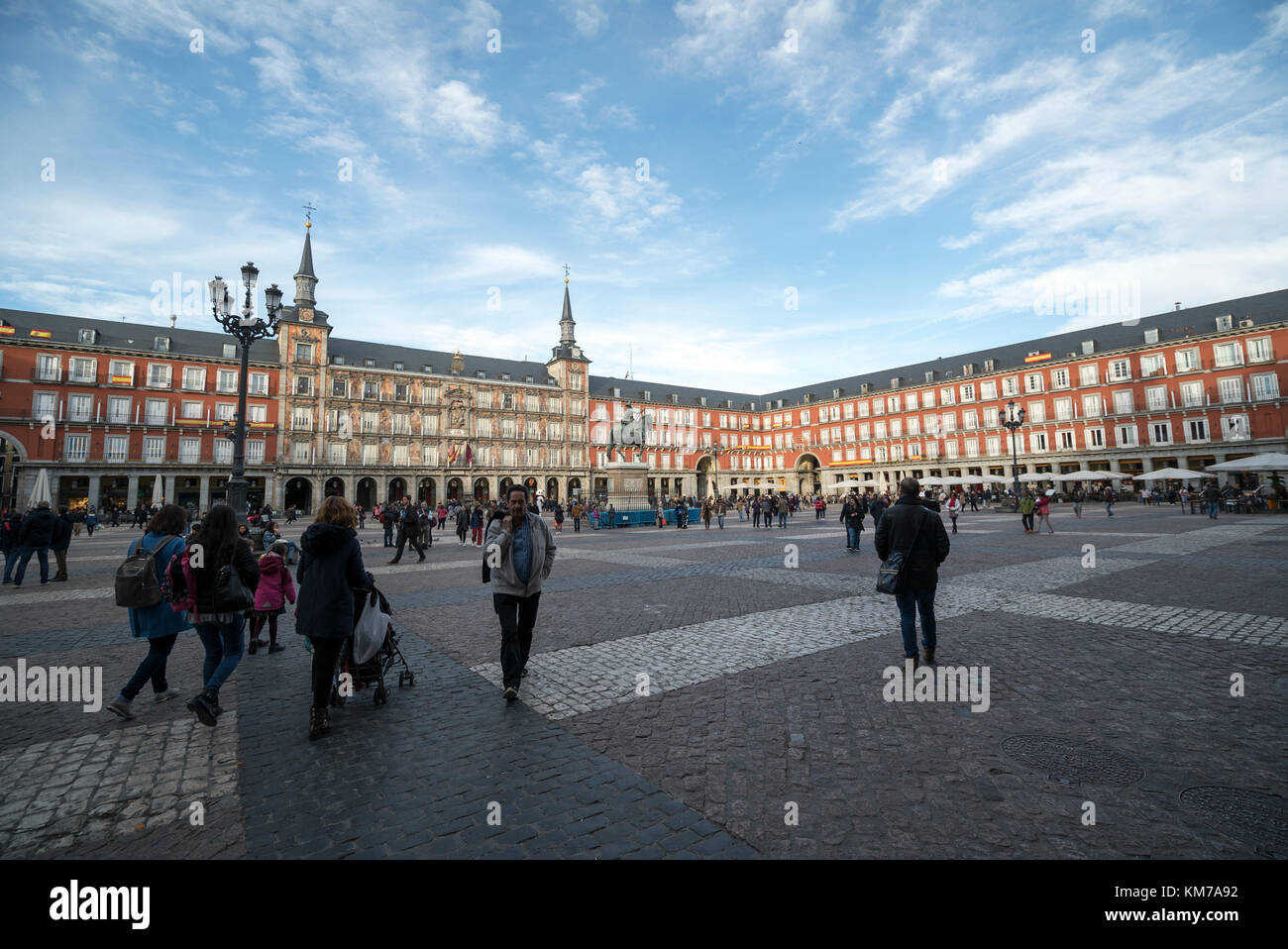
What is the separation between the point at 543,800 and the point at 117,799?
244cm

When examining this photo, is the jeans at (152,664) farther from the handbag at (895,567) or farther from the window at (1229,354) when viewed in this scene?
the window at (1229,354)

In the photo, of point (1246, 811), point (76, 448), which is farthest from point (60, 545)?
point (76, 448)

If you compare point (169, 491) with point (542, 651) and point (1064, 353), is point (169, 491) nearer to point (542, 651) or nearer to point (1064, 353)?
point (542, 651)

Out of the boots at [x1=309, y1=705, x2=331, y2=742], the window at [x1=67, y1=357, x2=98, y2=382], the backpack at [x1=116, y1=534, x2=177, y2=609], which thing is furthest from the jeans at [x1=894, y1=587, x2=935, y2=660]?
the window at [x1=67, y1=357, x2=98, y2=382]

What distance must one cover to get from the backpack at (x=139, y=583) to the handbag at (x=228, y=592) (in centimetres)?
60

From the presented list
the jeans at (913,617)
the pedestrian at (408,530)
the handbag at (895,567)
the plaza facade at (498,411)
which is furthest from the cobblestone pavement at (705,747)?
the plaza facade at (498,411)

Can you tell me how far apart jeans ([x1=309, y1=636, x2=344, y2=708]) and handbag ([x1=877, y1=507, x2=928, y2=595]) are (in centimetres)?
460

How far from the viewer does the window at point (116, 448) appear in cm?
4047

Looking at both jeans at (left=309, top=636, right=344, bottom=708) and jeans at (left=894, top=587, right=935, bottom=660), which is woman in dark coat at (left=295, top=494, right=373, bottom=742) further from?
jeans at (left=894, top=587, right=935, bottom=660)

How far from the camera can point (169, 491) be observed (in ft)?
139

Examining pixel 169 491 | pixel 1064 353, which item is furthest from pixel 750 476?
pixel 169 491

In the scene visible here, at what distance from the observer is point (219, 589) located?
419 centimetres

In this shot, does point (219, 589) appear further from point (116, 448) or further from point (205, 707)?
point (116, 448)
